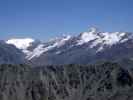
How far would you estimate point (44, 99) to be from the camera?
115812mm

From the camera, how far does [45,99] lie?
11556 centimetres

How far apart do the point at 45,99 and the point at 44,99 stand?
41 cm
